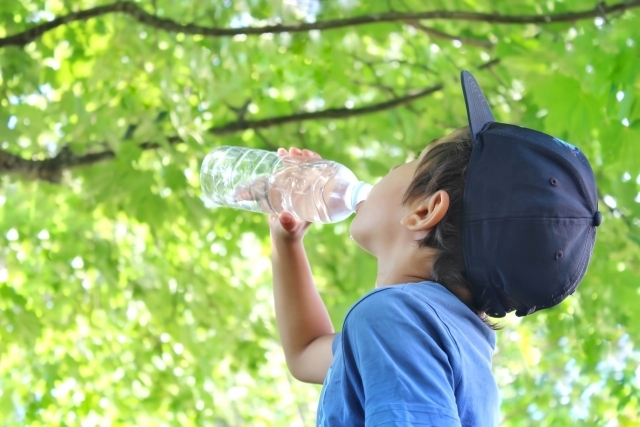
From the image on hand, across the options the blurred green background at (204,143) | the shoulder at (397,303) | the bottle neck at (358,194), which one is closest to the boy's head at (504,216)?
the shoulder at (397,303)

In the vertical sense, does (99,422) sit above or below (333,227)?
below

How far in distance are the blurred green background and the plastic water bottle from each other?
0.44 meters

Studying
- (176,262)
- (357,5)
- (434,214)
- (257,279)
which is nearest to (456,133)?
(434,214)

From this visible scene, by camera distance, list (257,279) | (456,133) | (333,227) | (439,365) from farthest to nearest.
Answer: (257,279), (333,227), (456,133), (439,365)

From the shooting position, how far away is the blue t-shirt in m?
0.91

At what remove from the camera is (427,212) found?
1272 mm

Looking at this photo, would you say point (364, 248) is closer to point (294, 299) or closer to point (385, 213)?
point (385, 213)

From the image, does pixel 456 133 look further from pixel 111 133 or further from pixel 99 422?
pixel 99 422

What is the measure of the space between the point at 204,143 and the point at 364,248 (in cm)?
143

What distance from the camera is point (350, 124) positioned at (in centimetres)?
329

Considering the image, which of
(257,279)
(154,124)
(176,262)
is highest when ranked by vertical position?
(154,124)

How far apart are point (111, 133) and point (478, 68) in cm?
132

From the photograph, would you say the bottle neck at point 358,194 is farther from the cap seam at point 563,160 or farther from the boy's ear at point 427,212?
the cap seam at point 563,160

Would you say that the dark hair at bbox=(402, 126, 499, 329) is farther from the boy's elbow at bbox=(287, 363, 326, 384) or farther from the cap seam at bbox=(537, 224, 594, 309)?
the boy's elbow at bbox=(287, 363, 326, 384)
